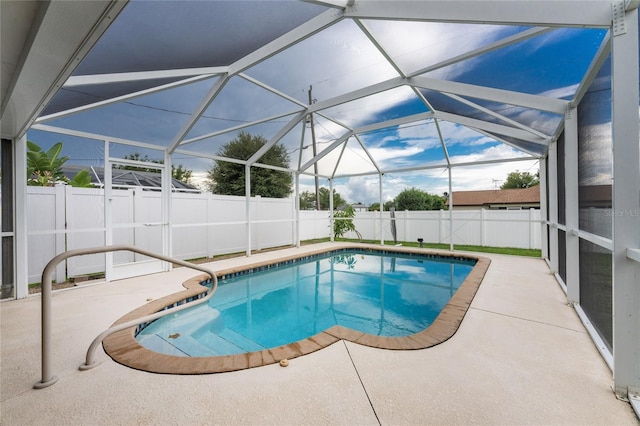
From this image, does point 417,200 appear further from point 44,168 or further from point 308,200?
point 44,168

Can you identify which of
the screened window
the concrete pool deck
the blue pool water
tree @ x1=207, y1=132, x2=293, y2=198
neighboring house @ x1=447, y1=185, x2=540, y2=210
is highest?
tree @ x1=207, y1=132, x2=293, y2=198

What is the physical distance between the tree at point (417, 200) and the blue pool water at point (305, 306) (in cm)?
1833

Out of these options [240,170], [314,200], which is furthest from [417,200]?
[240,170]

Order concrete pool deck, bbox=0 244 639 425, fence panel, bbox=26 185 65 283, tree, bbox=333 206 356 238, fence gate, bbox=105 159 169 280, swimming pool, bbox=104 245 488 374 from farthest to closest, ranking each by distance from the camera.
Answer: tree, bbox=333 206 356 238
fence gate, bbox=105 159 169 280
fence panel, bbox=26 185 65 283
swimming pool, bbox=104 245 488 374
concrete pool deck, bbox=0 244 639 425

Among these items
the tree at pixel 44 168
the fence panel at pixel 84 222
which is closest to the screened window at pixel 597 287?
the fence panel at pixel 84 222

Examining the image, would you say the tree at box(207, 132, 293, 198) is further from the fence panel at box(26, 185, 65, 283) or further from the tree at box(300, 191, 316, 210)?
the fence panel at box(26, 185, 65, 283)

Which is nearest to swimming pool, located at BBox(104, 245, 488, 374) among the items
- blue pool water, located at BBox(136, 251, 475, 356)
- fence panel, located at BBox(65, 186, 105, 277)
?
blue pool water, located at BBox(136, 251, 475, 356)

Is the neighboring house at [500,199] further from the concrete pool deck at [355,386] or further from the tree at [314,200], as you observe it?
the concrete pool deck at [355,386]

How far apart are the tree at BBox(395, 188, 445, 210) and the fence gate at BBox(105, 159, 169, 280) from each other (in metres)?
22.5

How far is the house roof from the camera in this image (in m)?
20.3

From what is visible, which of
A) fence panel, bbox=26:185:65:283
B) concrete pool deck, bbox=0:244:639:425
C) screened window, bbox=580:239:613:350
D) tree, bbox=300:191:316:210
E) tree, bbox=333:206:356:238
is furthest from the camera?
tree, bbox=300:191:316:210

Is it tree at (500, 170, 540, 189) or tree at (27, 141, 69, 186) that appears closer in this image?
tree at (27, 141, 69, 186)

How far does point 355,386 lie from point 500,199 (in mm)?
24652

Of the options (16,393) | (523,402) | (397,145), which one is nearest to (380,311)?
(523,402)
